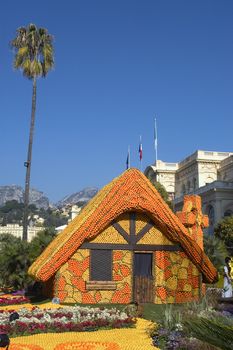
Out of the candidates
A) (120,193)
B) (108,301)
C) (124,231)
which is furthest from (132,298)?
(120,193)

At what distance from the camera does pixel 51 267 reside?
14898 millimetres

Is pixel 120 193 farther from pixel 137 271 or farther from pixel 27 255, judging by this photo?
pixel 27 255

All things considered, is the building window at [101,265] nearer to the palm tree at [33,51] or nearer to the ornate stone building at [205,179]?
the palm tree at [33,51]

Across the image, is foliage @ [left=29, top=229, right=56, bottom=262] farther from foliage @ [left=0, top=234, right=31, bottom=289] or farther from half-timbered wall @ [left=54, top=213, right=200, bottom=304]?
half-timbered wall @ [left=54, top=213, right=200, bottom=304]

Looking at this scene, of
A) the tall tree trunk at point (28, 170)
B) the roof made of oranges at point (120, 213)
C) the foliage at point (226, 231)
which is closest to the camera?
the roof made of oranges at point (120, 213)

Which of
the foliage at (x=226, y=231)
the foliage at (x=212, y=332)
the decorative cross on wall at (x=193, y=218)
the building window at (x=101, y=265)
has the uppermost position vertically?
the foliage at (x=226, y=231)

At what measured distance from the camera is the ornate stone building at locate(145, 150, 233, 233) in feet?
216

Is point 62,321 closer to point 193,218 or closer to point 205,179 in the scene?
point 193,218

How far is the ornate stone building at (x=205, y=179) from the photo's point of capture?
6588 centimetres

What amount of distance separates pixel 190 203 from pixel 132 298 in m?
4.47

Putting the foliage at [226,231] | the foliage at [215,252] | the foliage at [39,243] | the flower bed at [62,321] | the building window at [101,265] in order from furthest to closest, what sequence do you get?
1. the foliage at [226,231]
2. the foliage at [215,252]
3. the foliage at [39,243]
4. the building window at [101,265]
5. the flower bed at [62,321]

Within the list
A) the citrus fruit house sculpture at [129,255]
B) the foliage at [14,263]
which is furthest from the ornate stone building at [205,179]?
the citrus fruit house sculpture at [129,255]

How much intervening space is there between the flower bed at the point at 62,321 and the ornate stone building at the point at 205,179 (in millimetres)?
52077

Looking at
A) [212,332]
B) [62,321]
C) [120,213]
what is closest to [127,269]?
[120,213]
